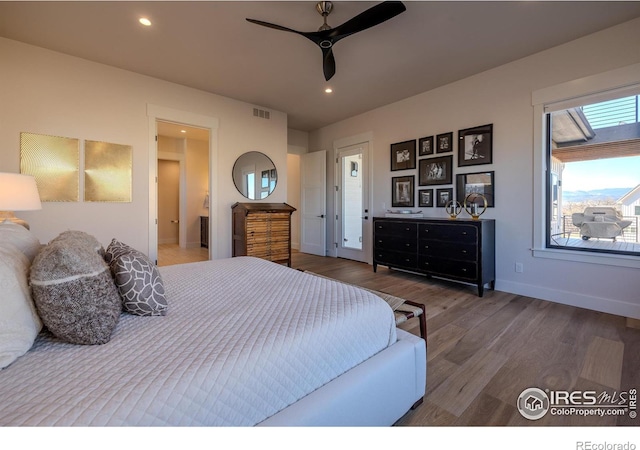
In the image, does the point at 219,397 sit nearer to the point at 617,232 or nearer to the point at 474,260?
the point at 474,260

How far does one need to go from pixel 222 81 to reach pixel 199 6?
1.43 m

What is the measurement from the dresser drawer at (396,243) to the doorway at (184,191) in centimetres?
403

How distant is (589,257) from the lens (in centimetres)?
285

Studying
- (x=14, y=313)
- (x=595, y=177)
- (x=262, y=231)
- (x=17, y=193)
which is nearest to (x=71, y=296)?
(x=14, y=313)

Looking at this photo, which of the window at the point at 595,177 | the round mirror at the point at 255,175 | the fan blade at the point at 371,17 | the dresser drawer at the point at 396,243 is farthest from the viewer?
the round mirror at the point at 255,175

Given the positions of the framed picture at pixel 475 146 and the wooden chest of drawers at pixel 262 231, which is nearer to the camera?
the framed picture at pixel 475 146

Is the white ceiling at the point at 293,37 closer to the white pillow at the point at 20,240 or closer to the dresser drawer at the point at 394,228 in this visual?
the dresser drawer at the point at 394,228

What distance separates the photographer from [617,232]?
2.87 meters

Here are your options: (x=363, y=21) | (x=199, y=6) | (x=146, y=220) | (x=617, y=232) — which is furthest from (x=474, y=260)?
(x=146, y=220)

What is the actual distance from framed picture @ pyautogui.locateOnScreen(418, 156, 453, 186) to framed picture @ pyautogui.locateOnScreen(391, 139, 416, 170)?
176 millimetres

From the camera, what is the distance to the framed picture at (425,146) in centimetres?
406

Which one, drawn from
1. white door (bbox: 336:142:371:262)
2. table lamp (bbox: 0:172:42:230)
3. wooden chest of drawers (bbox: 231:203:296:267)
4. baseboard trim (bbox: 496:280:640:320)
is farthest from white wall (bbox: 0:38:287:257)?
baseboard trim (bbox: 496:280:640:320)

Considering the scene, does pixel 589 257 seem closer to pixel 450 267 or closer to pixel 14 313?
pixel 450 267

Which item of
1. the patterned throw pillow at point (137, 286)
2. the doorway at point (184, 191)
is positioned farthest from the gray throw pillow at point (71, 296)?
the doorway at point (184, 191)
